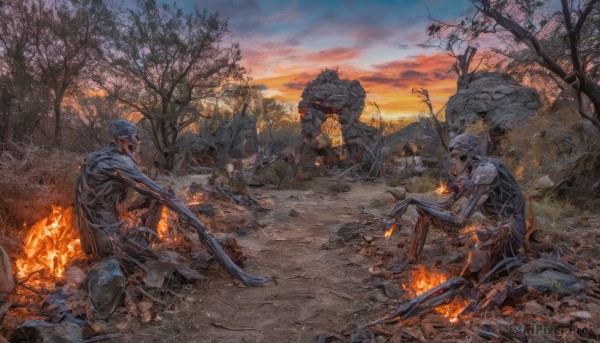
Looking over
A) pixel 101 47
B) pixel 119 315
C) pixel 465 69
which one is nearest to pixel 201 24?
pixel 101 47

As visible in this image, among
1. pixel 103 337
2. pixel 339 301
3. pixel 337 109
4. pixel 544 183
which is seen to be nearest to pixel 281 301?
pixel 339 301

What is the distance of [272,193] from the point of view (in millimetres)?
13094

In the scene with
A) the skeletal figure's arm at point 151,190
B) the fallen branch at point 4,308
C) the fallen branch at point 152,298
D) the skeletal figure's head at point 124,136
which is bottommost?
the fallen branch at point 152,298

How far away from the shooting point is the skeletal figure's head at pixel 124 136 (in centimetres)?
411

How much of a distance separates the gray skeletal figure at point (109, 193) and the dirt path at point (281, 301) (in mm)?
854

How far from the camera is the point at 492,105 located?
1552 cm

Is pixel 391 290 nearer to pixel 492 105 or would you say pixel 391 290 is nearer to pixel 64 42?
pixel 492 105

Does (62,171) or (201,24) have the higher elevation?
(201,24)

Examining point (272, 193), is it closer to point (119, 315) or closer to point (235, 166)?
point (235, 166)

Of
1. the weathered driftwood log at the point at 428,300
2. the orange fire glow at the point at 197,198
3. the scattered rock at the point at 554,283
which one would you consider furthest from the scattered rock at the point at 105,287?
the orange fire glow at the point at 197,198

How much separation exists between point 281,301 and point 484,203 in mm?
2395

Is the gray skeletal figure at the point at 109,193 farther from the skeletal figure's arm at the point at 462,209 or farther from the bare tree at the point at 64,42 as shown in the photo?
the bare tree at the point at 64,42

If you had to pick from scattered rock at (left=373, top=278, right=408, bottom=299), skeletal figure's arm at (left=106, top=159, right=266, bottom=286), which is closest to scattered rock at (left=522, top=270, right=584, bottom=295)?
scattered rock at (left=373, top=278, right=408, bottom=299)

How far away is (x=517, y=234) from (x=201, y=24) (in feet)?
55.1
